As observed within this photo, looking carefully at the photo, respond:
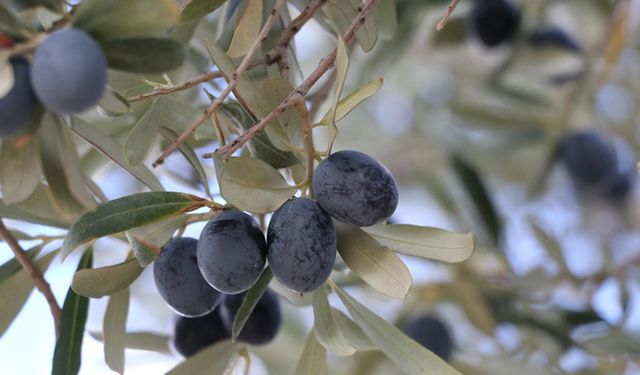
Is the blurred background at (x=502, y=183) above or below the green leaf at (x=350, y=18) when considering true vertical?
below

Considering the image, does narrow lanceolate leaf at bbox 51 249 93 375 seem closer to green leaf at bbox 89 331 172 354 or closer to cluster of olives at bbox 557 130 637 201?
green leaf at bbox 89 331 172 354

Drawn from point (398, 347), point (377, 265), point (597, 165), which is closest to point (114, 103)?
point (377, 265)

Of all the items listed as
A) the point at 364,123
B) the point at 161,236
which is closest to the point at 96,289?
the point at 161,236

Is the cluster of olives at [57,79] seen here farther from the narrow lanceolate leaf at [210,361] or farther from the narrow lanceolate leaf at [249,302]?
the narrow lanceolate leaf at [210,361]

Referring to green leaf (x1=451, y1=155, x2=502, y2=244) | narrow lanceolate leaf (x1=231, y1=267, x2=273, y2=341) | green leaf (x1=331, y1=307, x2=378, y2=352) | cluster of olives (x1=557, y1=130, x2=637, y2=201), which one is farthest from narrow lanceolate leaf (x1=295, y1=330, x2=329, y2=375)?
cluster of olives (x1=557, y1=130, x2=637, y2=201)

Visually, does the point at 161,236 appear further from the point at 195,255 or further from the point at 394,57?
the point at 394,57

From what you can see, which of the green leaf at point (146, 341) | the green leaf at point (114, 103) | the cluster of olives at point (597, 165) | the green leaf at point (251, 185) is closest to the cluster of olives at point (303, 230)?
the green leaf at point (251, 185)

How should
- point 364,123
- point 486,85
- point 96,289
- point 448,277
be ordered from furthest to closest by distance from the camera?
point 364,123 → point 486,85 → point 448,277 → point 96,289
